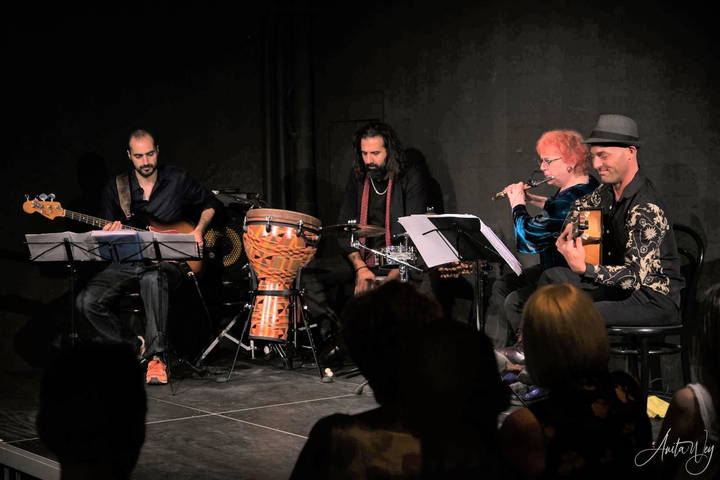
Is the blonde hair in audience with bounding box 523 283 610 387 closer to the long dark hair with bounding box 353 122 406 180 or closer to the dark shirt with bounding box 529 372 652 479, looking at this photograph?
the dark shirt with bounding box 529 372 652 479

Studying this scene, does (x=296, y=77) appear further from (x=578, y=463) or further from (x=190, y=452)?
(x=578, y=463)

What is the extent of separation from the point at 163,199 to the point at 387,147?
1568mm

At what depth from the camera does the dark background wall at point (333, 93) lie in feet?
17.3

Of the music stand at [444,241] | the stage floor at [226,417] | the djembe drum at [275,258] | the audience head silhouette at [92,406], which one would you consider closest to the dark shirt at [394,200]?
the djembe drum at [275,258]

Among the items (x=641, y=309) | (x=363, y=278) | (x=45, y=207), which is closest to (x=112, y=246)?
(x=45, y=207)

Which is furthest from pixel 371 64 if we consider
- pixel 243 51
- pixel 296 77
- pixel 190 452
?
pixel 190 452

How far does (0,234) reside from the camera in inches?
246

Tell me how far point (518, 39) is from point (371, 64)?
3.96ft

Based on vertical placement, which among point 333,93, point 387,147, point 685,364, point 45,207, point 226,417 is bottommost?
point 226,417

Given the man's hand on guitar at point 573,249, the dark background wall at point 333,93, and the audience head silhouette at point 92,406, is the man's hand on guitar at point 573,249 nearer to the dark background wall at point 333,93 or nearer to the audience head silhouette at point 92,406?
the dark background wall at point 333,93

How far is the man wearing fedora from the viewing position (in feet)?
13.7

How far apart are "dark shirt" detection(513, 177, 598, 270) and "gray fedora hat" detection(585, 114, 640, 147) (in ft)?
1.82

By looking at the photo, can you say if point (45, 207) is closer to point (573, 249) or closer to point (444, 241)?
point (444, 241)

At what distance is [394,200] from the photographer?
6.15 meters
